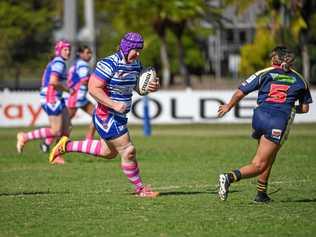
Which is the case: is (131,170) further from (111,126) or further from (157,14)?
(157,14)

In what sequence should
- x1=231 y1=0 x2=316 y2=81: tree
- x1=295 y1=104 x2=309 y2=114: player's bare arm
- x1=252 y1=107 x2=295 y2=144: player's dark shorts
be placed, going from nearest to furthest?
x1=252 y1=107 x2=295 y2=144: player's dark shorts
x1=295 y1=104 x2=309 y2=114: player's bare arm
x1=231 y1=0 x2=316 y2=81: tree

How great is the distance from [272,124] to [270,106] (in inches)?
10.1

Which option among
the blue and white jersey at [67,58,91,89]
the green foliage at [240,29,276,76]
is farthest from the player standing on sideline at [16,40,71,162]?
the green foliage at [240,29,276,76]

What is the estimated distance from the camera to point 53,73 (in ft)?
61.3

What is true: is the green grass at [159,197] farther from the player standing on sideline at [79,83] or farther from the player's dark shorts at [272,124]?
the player standing on sideline at [79,83]

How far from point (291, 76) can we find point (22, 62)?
3316 cm

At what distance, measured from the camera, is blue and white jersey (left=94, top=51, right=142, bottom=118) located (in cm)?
1262

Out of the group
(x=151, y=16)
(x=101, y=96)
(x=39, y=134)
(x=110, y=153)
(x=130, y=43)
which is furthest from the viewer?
(x=151, y=16)

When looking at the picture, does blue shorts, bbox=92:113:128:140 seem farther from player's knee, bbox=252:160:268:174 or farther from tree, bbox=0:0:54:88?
tree, bbox=0:0:54:88

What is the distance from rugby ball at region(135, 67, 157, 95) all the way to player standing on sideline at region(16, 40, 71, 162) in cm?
594

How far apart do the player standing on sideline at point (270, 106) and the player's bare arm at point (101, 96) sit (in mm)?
1260

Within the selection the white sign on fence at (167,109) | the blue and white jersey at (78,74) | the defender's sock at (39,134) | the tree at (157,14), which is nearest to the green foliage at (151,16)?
the tree at (157,14)

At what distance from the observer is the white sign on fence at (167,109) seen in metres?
32.3

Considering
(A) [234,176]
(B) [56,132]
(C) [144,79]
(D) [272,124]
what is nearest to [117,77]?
(C) [144,79]
